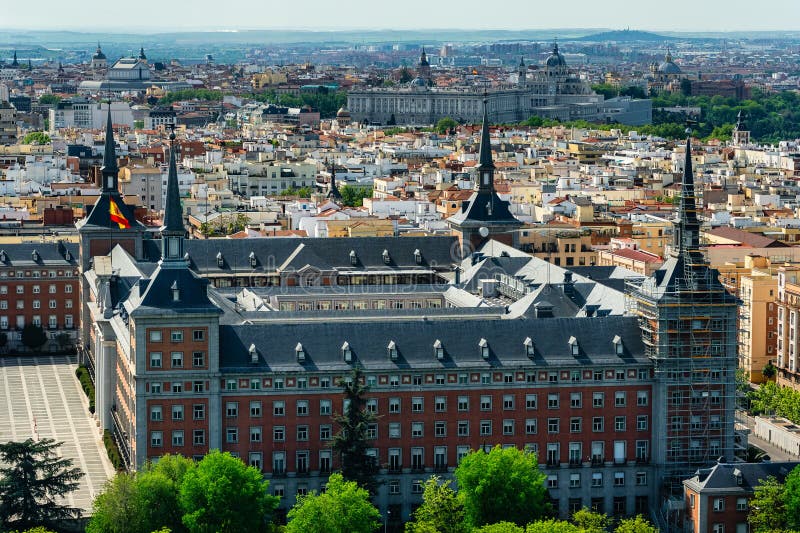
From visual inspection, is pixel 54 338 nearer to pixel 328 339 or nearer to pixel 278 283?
pixel 278 283

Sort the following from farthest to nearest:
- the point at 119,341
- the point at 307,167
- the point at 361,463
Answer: the point at 307,167
the point at 119,341
the point at 361,463

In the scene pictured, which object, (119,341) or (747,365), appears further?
(747,365)

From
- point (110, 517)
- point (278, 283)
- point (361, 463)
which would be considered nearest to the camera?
point (110, 517)

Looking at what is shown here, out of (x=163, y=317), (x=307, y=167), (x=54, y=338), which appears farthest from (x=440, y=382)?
(x=307, y=167)

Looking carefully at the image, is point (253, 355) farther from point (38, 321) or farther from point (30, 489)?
point (38, 321)

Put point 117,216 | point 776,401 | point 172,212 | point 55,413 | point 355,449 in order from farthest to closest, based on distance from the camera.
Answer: point 117,216 < point 55,413 < point 776,401 < point 172,212 < point 355,449

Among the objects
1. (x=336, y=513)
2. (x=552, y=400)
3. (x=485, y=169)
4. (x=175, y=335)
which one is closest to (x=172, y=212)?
(x=175, y=335)

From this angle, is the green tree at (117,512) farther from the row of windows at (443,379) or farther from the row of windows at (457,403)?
the row of windows at (443,379)
